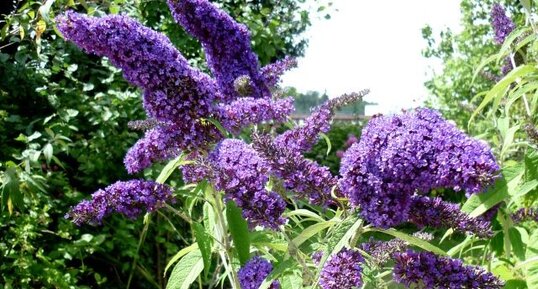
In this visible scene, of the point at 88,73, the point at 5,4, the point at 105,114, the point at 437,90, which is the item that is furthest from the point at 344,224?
the point at 437,90

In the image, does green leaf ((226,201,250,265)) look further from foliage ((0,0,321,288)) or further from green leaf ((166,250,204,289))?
foliage ((0,0,321,288))

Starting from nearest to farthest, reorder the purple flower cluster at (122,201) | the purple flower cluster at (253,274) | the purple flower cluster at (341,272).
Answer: the purple flower cluster at (341,272) < the purple flower cluster at (122,201) < the purple flower cluster at (253,274)

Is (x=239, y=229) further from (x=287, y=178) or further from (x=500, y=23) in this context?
(x=500, y=23)

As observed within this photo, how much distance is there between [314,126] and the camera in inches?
69.4

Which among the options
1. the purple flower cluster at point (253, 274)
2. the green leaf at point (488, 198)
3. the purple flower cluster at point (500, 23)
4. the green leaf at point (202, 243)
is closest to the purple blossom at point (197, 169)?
the green leaf at point (202, 243)

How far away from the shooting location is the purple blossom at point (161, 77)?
1.72 metres

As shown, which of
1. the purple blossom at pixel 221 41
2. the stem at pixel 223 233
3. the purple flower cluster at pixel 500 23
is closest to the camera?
the stem at pixel 223 233

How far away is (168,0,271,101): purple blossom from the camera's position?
2033mm

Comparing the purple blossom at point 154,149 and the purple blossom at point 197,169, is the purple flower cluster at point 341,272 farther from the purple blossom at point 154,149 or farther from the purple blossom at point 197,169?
the purple blossom at point 154,149

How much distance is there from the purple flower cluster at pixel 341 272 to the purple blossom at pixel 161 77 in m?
0.53

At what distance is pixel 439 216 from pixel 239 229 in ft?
1.49

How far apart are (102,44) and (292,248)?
2.23ft

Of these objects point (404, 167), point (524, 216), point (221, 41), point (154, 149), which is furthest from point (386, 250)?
point (221, 41)

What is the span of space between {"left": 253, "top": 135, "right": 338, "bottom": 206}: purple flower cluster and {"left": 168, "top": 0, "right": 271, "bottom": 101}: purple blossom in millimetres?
638
